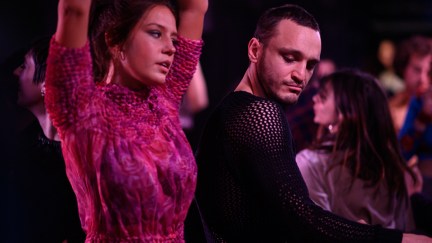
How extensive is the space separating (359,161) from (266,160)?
1317mm

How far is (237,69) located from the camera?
21.4ft

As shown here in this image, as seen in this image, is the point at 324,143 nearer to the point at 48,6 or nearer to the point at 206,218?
the point at 206,218

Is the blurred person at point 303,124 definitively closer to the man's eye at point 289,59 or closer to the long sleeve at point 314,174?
the long sleeve at point 314,174

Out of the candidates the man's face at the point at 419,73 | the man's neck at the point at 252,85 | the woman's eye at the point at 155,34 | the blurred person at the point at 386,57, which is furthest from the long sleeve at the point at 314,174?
the blurred person at the point at 386,57

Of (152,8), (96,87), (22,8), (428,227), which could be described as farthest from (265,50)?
(22,8)

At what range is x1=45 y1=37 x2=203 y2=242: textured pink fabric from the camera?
1.65 meters

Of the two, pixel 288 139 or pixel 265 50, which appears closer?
pixel 288 139

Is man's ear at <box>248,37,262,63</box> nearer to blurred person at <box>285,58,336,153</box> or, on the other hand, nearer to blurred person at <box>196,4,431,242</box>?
blurred person at <box>196,4,431,242</box>

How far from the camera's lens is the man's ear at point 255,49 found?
214 centimetres

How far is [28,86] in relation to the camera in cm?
237

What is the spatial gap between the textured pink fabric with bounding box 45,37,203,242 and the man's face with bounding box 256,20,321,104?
419 mm

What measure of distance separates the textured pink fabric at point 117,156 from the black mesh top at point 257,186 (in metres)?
0.18

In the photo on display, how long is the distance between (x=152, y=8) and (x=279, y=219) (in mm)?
730

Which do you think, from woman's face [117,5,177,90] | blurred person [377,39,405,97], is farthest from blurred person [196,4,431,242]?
blurred person [377,39,405,97]
